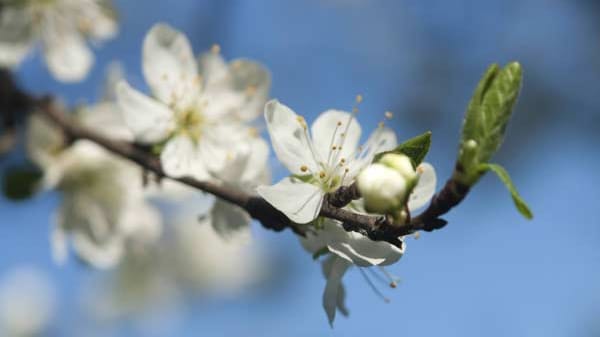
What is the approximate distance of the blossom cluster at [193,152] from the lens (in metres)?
1.41

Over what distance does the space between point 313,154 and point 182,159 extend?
1.24 feet

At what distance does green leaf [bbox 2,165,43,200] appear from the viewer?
7.52ft

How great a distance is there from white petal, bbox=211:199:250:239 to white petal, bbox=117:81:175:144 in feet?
0.74

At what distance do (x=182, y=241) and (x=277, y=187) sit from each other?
4.09 metres

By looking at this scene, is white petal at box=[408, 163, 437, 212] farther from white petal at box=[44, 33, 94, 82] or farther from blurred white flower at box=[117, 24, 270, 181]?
white petal at box=[44, 33, 94, 82]

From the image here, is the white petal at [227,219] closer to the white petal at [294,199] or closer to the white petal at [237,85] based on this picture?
the white petal at [237,85]

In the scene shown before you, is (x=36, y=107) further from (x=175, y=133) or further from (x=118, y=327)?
(x=118, y=327)

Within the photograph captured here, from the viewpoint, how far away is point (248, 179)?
1.81m

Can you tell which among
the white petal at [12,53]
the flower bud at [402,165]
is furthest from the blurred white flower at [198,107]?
the flower bud at [402,165]

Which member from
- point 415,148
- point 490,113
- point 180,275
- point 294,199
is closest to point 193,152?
point 294,199

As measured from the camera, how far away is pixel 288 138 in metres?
1.54

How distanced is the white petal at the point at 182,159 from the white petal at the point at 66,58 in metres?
0.72

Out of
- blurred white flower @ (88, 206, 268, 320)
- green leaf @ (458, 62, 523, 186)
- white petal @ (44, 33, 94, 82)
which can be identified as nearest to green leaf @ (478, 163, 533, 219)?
green leaf @ (458, 62, 523, 186)

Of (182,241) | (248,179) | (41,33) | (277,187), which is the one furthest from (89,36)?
(182,241)
